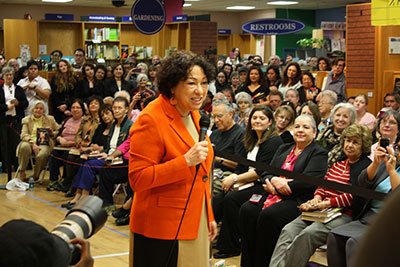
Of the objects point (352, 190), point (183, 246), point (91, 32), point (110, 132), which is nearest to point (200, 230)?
point (183, 246)

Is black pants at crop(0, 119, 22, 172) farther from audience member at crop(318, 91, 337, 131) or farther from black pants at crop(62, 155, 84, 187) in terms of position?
audience member at crop(318, 91, 337, 131)

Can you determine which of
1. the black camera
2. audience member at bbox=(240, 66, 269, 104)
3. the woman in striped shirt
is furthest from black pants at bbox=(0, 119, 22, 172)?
the black camera

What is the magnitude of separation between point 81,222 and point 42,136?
651cm

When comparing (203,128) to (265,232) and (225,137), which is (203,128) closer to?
(265,232)

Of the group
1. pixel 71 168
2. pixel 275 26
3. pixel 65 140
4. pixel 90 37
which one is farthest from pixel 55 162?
pixel 90 37

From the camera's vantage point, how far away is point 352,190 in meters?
2.86

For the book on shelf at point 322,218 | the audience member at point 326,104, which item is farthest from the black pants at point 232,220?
the audience member at point 326,104

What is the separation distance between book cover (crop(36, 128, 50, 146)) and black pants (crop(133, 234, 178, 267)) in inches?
215

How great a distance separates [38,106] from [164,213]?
18.7 ft

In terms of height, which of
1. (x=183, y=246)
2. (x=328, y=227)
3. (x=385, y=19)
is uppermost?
(x=385, y=19)

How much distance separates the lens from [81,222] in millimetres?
1277

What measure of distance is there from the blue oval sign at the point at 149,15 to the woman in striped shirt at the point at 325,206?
436 centimetres

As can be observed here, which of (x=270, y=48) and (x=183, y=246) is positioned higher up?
(x=270, y=48)

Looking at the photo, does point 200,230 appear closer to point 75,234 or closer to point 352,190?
point 352,190
